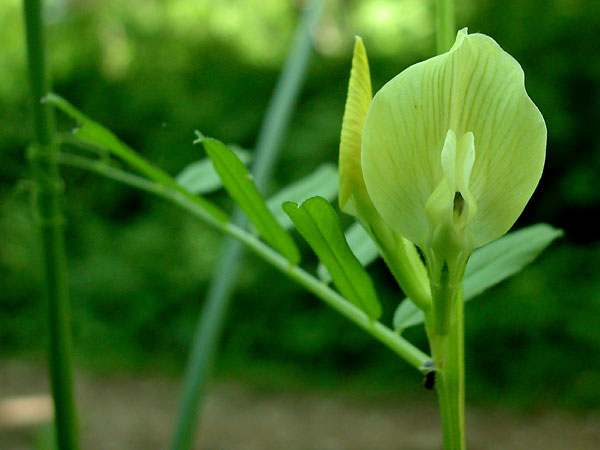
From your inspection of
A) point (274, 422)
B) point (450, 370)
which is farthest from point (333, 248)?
point (274, 422)

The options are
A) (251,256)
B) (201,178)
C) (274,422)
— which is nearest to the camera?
(201,178)

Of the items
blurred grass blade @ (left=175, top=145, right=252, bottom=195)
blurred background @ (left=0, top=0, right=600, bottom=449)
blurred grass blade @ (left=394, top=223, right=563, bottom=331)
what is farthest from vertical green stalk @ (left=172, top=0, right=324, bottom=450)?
blurred background @ (left=0, top=0, right=600, bottom=449)

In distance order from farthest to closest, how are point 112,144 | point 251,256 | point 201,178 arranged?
point 251,256 < point 201,178 < point 112,144

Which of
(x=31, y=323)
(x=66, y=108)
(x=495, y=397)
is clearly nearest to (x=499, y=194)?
(x=66, y=108)

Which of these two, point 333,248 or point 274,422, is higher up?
point 274,422

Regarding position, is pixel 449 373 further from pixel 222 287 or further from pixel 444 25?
pixel 222 287

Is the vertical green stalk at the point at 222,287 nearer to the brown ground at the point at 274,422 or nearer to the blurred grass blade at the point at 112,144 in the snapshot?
the blurred grass blade at the point at 112,144
